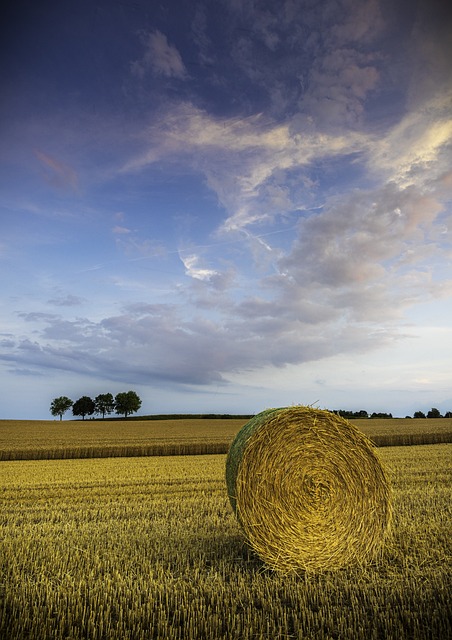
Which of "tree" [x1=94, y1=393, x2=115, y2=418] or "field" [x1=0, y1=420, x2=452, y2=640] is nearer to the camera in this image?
"field" [x1=0, y1=420, x2=452, y2=640]

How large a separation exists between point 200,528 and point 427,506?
422 centimetres

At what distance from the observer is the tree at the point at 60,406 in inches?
3893

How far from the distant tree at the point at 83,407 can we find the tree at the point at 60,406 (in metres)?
3.35

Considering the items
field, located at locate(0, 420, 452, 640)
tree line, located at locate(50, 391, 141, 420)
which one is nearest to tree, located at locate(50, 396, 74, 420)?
tree line, located at locate(50, 391, 141, 420)

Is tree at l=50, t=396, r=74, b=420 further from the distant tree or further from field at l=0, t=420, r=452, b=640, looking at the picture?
field at l=0, t=420, r=452, b=640

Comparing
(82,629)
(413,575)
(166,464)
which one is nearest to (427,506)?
(413,575)

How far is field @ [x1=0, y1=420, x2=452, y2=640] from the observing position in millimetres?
4645

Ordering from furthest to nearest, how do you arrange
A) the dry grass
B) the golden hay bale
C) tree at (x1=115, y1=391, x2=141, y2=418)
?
tree at (x1=115, y1=391, x2=141, y2=418)
the golden hay bale
the dry grass

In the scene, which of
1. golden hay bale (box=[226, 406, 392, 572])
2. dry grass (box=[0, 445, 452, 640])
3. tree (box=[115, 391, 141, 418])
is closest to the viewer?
dry grass (box=[0, 445, 452, 640])

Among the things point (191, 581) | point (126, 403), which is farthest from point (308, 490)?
point (126, 403)

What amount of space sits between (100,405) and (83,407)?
3.13 m

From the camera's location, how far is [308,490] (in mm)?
6949

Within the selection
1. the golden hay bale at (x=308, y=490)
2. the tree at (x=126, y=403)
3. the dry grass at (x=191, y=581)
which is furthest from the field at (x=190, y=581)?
the tree at (x=126, y=403)

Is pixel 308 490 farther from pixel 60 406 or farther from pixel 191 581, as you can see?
pixel 60 406
